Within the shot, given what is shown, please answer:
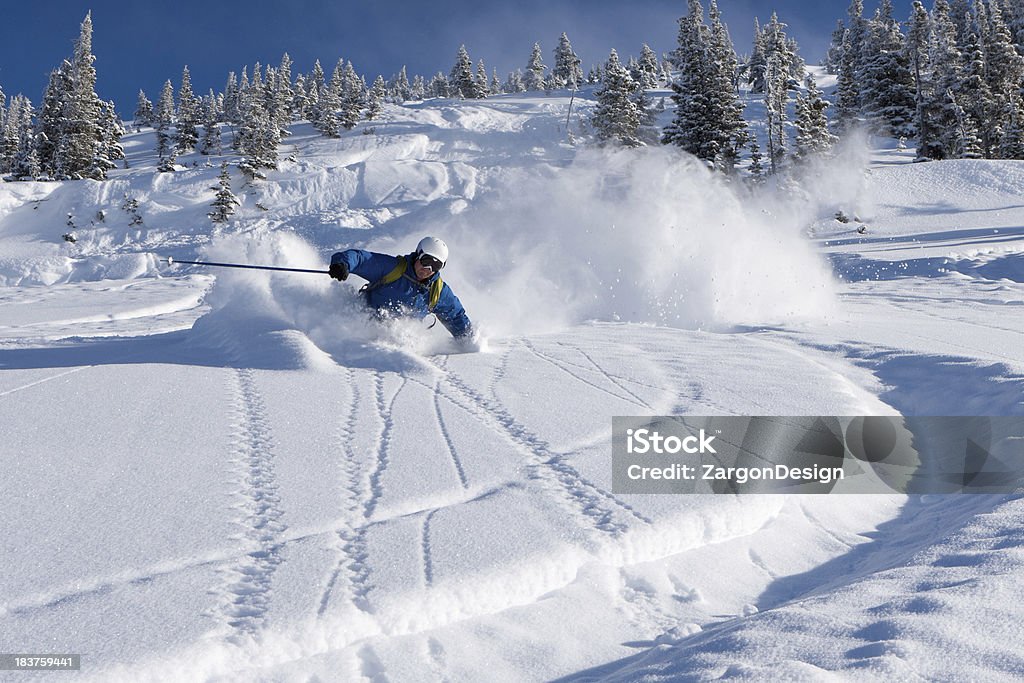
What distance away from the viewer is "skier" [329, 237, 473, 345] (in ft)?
21.9

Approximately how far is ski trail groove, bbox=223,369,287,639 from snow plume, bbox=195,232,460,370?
156 centimetres

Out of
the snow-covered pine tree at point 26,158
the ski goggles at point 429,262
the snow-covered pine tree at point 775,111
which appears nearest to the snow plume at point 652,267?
the ski goggles at point 429,262

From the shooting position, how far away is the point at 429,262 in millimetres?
6652

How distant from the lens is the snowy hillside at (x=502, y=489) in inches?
94.1

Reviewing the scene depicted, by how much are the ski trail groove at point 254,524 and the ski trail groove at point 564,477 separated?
1.40m

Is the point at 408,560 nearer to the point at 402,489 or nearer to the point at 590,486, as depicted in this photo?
the point at 402,489

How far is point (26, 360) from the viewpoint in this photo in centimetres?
629

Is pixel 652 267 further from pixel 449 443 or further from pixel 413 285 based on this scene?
pixel 449 443

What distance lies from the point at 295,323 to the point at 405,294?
1.14m

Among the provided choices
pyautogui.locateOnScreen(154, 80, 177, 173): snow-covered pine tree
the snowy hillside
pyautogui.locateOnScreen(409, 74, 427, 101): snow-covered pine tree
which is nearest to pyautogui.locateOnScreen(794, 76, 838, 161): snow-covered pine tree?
the snowy hillside

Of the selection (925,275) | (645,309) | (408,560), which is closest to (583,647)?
(408,560)

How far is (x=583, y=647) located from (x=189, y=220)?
34.3 meters

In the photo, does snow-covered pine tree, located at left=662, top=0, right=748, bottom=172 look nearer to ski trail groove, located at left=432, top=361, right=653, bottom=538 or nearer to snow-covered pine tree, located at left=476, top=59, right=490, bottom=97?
ski trail groove, located at left=432, top=361, right=653, bottom=538

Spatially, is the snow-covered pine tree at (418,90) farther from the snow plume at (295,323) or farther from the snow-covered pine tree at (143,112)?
the snow plume at (295,323)
